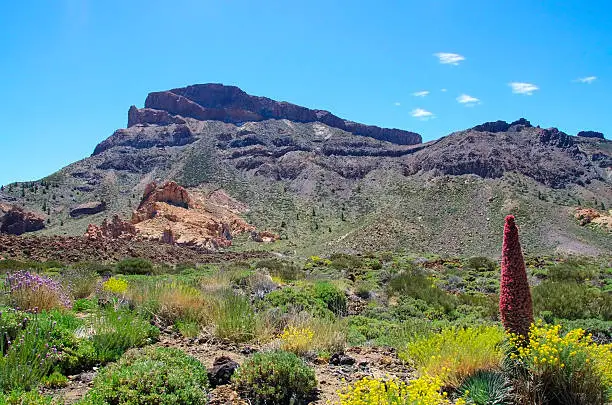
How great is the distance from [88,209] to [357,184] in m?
42.4

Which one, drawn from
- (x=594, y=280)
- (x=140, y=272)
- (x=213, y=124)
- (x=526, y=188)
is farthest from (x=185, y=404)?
(x=213, y=124)

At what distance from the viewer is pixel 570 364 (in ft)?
15.7

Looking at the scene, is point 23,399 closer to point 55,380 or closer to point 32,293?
point 55,380

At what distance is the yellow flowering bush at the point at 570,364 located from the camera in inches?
185

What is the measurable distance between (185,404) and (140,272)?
18716 mm

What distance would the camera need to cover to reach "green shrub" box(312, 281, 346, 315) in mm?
12398

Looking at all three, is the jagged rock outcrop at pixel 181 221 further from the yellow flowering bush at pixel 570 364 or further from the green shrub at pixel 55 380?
the yellow flowering bush at pixel 570 364

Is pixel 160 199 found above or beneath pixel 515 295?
above

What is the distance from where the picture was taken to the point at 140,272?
21719 millimetres

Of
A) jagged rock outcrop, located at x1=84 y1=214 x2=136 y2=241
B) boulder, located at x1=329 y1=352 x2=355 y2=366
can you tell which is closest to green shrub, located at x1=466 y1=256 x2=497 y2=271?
boulder, located at x1=329 y1=352 x2=355 y2=366

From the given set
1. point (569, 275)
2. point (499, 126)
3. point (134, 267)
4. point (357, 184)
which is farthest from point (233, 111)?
point (569, 275)

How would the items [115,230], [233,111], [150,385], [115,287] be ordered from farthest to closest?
[233,111]
[115,230]
[115,287]
[150,385]

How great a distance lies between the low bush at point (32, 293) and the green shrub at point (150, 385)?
10.8 feet

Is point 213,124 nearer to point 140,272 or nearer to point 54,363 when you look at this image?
point 140,272
